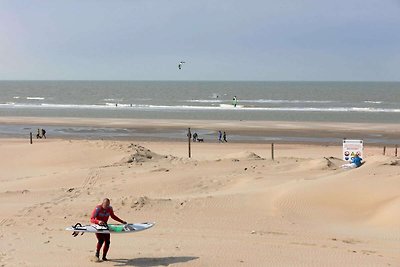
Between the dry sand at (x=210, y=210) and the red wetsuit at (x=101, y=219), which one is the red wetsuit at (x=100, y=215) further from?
the dry sand at (x=210, y=210)

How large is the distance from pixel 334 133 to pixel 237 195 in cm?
3013

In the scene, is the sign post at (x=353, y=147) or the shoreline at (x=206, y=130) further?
the shoreline at (x=206, y=130)

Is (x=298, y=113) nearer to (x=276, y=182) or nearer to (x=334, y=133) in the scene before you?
(x=334, y=133)

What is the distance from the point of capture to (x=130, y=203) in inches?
645

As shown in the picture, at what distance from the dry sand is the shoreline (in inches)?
704

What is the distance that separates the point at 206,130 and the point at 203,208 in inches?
1264

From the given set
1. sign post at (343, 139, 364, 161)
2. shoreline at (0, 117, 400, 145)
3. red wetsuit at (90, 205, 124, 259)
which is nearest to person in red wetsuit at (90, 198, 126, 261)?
red wetsuit at (90, 205, 124, 259)

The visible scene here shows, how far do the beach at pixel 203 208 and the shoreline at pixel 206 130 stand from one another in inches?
677

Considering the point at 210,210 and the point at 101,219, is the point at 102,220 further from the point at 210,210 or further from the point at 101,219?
the point at 210,210

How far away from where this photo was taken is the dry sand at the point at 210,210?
11.8 m

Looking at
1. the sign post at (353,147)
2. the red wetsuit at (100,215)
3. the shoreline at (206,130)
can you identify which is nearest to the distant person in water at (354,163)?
the sign post at (353,147)

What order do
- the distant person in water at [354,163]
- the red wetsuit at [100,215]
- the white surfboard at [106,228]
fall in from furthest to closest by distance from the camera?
the distant person in water at [354,163] → the red wetsuit at [100,215] → the white surfboard at [106,228]


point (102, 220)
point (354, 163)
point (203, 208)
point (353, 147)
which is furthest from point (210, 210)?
point (353, 147)

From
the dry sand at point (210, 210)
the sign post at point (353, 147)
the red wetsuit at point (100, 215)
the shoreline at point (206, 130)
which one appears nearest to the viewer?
the red wetsuit at point (100, 215)
